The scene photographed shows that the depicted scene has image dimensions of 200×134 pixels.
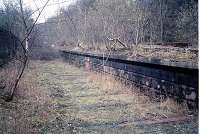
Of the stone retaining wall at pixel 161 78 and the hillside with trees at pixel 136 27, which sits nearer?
the stone retaining wall at pixel 161 78

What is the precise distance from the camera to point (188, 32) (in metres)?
18.2

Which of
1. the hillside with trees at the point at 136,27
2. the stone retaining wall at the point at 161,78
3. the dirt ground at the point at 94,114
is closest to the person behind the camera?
the dirt ground at the point at 94,114

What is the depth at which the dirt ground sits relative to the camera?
5.91 m

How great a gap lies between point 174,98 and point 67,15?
70.5 ft

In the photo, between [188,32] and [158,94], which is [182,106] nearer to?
[158,94]

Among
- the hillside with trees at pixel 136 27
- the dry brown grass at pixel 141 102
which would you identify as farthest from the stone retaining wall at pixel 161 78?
the hillside with trees at pixel 136 27

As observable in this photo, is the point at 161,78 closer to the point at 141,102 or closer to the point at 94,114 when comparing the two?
the point at 141,102

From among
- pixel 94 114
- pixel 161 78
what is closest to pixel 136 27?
pixel 161 78

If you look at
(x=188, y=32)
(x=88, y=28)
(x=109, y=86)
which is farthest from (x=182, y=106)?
(x=88, y=28)

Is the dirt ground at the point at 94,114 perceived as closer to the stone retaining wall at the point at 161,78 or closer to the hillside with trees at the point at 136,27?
the stone retaining wall at the point at 161,78

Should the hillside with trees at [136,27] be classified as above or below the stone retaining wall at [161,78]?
above

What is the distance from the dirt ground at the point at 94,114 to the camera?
5.91 m

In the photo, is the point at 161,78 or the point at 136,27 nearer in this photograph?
the point at 161,78

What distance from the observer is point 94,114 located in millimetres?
7234
